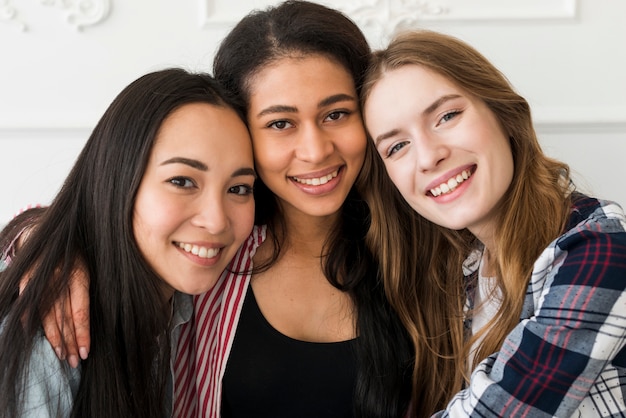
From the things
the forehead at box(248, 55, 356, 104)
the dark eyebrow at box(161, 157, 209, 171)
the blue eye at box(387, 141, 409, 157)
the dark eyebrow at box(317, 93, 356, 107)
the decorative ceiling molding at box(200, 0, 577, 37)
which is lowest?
the dark eyebrow at box(161, 157, 209, 171)

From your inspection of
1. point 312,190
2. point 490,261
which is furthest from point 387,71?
point 490,261

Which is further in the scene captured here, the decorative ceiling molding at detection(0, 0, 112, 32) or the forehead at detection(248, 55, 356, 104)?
the decorative ceiling molding at detection(0, 0, 112, 32)

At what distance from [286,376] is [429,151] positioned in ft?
1.91

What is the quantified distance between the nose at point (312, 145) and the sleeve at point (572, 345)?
19.7 inches

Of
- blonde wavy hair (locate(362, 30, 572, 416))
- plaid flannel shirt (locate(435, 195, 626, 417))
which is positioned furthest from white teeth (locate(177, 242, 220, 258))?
plaid flannel shirt (locate(435, 195, 626, 417))

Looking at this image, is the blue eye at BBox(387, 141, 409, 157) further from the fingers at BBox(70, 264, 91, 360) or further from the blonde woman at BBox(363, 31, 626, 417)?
the fingers at BBox(70, 264, 91, 360)

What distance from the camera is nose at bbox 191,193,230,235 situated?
4.14 ft

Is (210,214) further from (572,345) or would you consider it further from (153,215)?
(572,345)

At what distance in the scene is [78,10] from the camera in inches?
70.4

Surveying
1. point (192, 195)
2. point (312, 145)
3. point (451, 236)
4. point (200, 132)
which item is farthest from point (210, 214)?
point (451, 236)

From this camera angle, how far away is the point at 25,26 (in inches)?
71.1

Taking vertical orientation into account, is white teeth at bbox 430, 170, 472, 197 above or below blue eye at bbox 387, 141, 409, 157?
below

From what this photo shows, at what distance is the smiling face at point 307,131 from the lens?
53.7 inches

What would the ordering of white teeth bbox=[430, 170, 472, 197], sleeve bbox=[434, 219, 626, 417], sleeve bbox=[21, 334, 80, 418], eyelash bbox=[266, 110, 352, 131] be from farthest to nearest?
eyelash bbox=[266, 110, 352, 131]
white teeth bbox=[430, 170, 472, 197]
sleeve bbox=[21, 334, 80, 418]
sleeve bbox=[434, 219, 626, 417]
